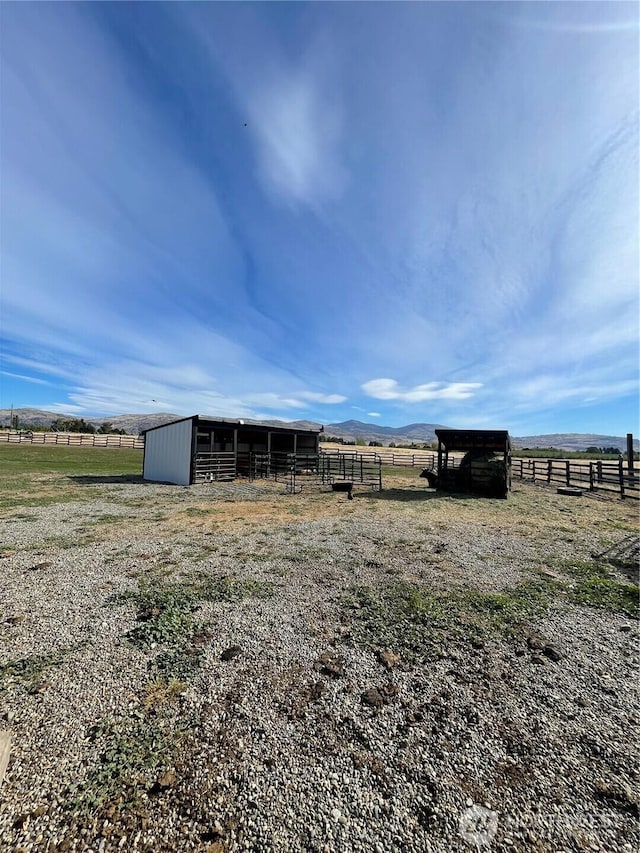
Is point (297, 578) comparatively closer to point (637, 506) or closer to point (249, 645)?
point (249, 645)

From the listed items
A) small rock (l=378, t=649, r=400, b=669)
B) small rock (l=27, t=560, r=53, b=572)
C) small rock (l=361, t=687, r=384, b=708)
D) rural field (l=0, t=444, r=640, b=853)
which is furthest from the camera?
small rock (l=27, t=560, r=53, b=572)

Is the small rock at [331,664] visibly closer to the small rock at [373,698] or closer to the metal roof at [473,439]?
the small rock at [373,698]

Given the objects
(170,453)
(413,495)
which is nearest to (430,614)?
(413,495)

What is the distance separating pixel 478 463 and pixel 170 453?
1598 centimetres

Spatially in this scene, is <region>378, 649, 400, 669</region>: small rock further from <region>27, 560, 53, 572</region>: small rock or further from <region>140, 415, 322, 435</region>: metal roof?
<region>140, 415, 322, 435</region>: metal roof

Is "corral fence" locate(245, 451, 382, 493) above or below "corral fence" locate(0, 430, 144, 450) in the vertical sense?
below

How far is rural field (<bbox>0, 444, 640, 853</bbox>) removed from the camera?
2055 millimetres

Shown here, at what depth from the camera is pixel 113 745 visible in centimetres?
255

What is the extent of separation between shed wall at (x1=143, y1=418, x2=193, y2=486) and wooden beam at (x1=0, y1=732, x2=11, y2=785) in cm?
1565

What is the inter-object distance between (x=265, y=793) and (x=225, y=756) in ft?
1.37

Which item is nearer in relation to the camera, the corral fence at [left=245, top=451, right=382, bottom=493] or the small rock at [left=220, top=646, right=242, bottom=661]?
Answer: the small rock at [left=220, top=646, right=242, bottom=661]

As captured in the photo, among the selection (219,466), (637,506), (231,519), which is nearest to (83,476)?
(219,466)

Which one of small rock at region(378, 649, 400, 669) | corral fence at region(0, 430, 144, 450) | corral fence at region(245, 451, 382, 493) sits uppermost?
Result: corral fence at region(0, 430, 144, 450)

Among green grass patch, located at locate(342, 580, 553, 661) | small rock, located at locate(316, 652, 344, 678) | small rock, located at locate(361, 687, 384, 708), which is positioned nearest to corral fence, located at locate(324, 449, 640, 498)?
green grass patch, located at locate(342, 580, 553, 661)
